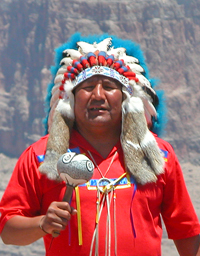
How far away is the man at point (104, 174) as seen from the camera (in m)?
1.94

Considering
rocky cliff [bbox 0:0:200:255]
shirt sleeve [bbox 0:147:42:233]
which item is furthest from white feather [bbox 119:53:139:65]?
rocky cliff [bbox 0:0:200:255]

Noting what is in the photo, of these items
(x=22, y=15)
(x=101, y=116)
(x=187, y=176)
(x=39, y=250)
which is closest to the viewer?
(x=101, y=116)

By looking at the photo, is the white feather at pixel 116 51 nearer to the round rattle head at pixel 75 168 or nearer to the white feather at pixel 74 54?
the white feather at pixel 74 54

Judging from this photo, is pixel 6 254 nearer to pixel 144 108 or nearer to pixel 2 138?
pixel 2 138

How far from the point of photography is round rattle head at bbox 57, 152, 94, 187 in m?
1.63

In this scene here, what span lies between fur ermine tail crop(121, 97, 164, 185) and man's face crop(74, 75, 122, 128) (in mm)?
50

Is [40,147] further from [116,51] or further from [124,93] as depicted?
[116,51]

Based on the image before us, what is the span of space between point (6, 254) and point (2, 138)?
4552 mm

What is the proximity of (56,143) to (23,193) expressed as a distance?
0.24 m

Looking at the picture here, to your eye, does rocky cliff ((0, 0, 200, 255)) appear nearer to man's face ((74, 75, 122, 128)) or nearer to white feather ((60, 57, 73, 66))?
white feather ((60, 57, 73, 66))

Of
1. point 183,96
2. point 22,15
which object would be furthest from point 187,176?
point 22,15

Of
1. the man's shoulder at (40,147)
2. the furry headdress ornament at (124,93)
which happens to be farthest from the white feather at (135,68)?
the man's shoulder at (40,147)

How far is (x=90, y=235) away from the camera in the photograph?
1.93m

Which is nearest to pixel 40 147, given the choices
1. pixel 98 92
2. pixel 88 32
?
pixel 98 92
